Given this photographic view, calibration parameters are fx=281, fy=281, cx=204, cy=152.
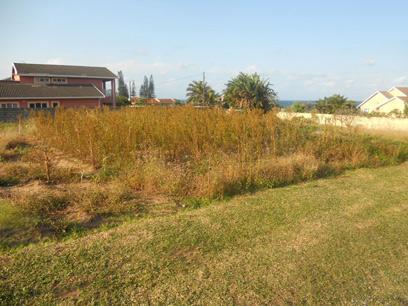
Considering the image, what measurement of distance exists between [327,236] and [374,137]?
6.55 metres

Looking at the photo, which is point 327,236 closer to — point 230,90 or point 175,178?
point 175,178

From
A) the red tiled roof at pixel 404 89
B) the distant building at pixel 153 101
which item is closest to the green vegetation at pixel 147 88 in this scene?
the distant building at pixel 153 101

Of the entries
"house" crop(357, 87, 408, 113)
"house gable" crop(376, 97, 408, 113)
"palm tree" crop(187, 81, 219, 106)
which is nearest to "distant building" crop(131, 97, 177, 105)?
"palm tree" crop(187, 81, 219, 106)

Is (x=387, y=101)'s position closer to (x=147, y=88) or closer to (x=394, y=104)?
(x=394, y=104)

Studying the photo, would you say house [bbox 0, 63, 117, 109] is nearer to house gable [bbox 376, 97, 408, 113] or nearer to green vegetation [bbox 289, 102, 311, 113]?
green vegetation [bbox 289, 102, 311, 113]

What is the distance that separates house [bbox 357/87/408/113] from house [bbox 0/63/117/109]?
30676 millimetres

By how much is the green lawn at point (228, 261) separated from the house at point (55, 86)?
67.4ft

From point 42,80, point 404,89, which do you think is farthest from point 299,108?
point 404,89

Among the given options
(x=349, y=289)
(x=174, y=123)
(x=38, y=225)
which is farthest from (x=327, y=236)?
(x=174, y=123)

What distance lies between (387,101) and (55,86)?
39704 millimetres

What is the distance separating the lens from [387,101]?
37250 mm

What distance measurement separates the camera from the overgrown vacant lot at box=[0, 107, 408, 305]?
2.34 meters

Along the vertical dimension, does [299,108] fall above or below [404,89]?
below

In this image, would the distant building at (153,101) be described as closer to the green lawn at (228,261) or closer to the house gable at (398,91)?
the green lawn at (228,261)
